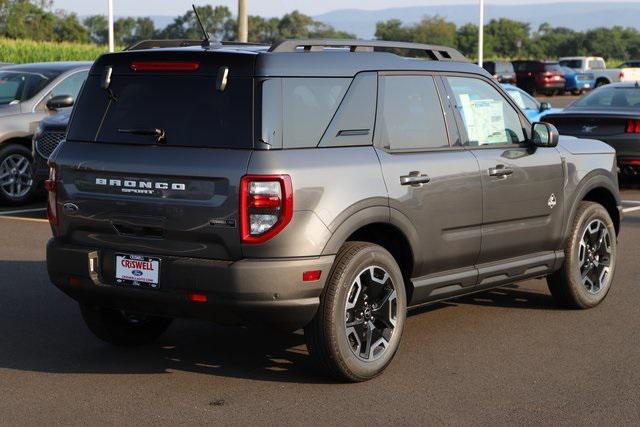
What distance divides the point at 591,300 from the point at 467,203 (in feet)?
5.85

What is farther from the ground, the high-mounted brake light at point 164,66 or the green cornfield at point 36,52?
the green cornfield at point 36,52

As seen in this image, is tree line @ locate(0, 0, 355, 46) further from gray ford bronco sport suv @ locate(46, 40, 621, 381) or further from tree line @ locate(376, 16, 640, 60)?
gray ford bronco sport suv @ locate(46, 40, 621, 381)

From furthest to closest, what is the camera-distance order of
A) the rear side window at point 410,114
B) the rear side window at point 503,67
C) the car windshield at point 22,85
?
the rear side window at point 503,67 → the car windshield at point 22,85 → the rear side window at point 410,114

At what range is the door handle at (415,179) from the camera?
6645mm

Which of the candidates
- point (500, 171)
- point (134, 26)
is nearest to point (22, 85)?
point (500, 171)

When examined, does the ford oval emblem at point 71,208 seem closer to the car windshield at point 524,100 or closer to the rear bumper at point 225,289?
the rear bumper at point 225,289

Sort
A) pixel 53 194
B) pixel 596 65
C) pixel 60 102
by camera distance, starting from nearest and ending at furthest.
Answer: pixel 53 194 < pixel 60 102 < pixel 596 65

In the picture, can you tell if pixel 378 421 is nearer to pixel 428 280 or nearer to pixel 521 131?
pixel 428 280

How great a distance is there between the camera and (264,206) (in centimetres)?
589

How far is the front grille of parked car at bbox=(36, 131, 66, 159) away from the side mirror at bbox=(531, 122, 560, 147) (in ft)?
22.6

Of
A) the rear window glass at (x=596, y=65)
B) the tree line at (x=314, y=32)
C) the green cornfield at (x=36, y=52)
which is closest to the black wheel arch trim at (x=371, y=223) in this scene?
the green cornfield at (x=36, y=52)

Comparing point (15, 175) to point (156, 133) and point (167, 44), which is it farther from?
point (156, 133)

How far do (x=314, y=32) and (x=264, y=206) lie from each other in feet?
277

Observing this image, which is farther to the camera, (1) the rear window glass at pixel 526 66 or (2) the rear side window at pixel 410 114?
(1) the rear window glass at pixel 526 66
